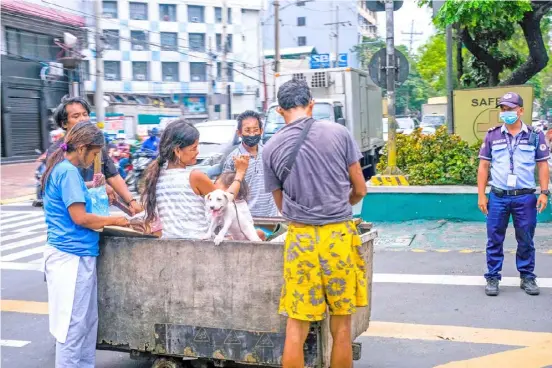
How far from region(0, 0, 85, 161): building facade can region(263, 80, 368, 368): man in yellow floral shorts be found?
77.0 ft

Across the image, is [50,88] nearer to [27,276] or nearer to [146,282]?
[27,276]

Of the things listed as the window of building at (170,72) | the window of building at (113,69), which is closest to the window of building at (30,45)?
the window of building at (113,69)

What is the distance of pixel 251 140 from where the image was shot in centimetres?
495

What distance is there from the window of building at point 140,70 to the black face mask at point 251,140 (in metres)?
47.6

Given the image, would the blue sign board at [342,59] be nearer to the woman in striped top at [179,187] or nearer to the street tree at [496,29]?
the street tree at [496,29]

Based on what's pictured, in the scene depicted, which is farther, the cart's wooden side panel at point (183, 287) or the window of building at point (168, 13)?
the window of building at point (168, 13)

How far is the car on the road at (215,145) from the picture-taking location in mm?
14262

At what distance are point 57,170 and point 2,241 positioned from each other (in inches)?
286

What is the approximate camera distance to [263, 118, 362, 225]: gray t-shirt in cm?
332

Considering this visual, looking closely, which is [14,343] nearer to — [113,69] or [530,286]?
[530,286]

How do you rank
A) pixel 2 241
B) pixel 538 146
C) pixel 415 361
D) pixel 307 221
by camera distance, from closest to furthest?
pixel 307 221 → pixel 415 361 → pixel 538 146 → pixel 2 241

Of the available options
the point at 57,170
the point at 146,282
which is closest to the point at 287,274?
the point at 146,282

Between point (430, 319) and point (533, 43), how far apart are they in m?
8.35

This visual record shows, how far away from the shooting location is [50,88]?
92.1 ft
